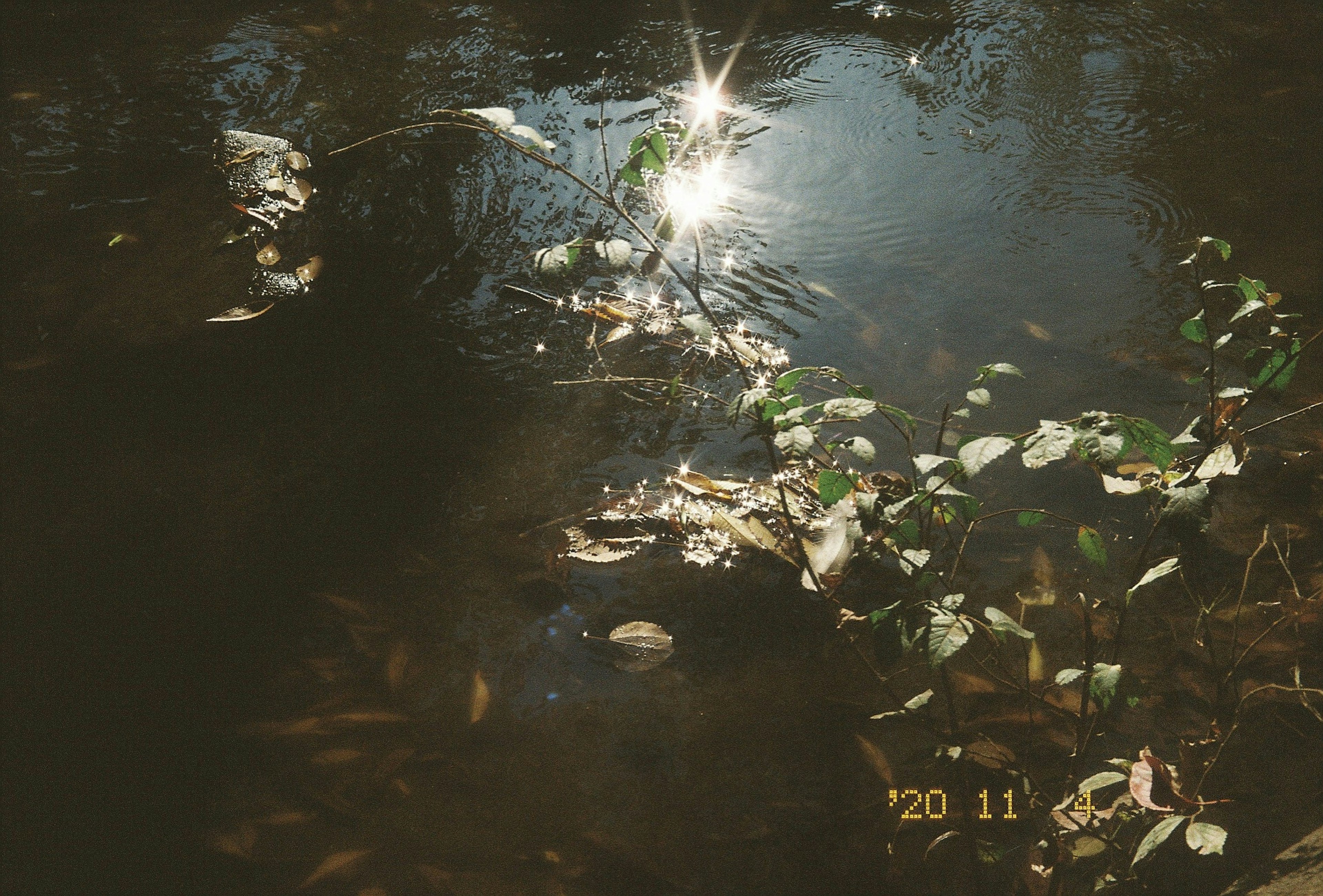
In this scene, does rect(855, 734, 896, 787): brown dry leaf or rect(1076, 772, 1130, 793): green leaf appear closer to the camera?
rect(1076, 772, 1130, 793): green leaf

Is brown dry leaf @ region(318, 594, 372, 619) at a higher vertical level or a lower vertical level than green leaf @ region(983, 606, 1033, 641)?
lower

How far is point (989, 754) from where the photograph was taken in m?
1.47

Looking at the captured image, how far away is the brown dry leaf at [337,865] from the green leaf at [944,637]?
38.9 inches

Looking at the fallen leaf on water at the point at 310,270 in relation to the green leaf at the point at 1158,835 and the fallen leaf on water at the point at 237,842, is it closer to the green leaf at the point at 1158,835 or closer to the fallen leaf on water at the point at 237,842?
Result: the fallen leaf on water at the point at 237,842

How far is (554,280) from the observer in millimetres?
2521

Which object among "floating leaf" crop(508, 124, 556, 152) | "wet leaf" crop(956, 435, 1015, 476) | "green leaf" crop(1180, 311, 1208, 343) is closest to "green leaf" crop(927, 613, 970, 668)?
"wet leaf" crop(956, 435, 1015, 476)

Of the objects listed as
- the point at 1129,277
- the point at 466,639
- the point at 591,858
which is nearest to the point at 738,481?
the point at 466,639

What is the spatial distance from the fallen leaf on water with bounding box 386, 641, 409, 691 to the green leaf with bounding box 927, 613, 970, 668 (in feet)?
3.34

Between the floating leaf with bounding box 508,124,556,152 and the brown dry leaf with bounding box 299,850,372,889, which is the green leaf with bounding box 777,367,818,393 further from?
the brown dry leaf with bounding box 299,850,372,889

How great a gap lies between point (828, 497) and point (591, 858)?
0.72 metres

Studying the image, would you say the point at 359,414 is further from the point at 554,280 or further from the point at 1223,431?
the point at 1223,431

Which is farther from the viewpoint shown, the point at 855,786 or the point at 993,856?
the point at 855,786

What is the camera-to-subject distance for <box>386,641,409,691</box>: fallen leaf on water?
5.35 ft

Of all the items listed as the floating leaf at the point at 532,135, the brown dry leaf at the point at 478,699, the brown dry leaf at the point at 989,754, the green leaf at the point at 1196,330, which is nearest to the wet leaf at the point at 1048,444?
the green leaf at the point at 1196,330
